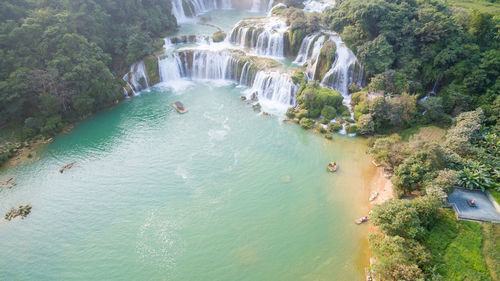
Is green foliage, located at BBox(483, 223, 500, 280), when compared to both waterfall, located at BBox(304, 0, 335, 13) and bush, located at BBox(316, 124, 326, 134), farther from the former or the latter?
waterfall, located at BBox(304, 0, 335, 13)

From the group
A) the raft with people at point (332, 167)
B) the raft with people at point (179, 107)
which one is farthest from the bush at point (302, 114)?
the raft with people at point (179, 107)

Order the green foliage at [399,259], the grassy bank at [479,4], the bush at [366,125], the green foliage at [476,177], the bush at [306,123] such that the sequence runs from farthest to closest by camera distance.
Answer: the grassy bank at [479,4]
the bush at [306,123]
the bush at [366,125]
the green foliage at [476,177]
the green foliage at [399,259]

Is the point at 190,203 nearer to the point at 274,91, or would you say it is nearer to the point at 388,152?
the point at 388,152

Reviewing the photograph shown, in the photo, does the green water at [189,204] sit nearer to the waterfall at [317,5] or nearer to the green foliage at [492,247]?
the green foliage at [492,247]

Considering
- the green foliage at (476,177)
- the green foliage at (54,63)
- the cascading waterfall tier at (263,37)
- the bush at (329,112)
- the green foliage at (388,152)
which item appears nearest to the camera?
the green foliage at (476,177)

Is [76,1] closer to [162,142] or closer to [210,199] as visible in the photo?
[162,142]

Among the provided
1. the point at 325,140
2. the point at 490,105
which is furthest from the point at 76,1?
the point at 490,105
